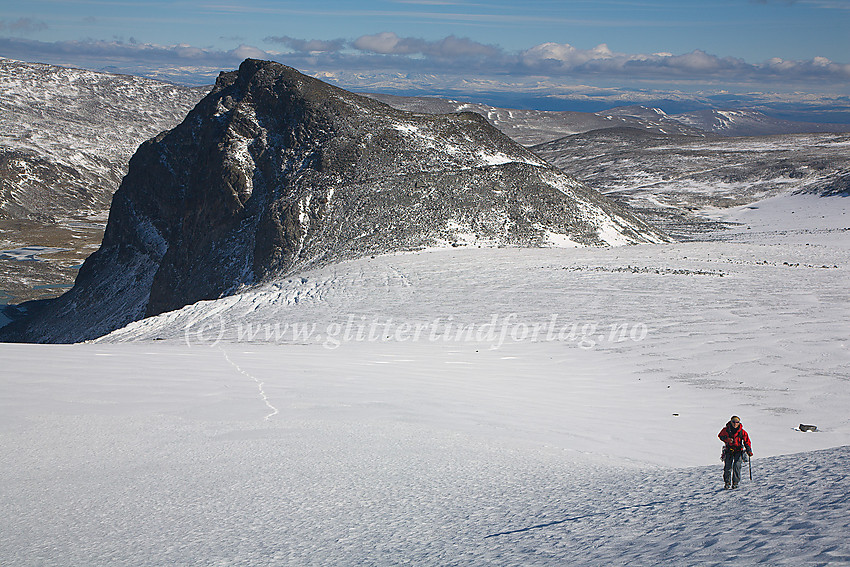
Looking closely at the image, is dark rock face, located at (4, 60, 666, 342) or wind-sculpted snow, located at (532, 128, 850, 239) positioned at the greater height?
wind-sculpted snow, located at (532, 128, 850, 239)

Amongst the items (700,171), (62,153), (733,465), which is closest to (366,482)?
(733,465)

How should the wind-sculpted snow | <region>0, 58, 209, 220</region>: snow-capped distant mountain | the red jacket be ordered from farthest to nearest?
<region>0, 58, 209, 220</region>: snow-capped distant mountain → the wind-sculpted snow → the red jacket

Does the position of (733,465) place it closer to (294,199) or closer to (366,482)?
(366,482)

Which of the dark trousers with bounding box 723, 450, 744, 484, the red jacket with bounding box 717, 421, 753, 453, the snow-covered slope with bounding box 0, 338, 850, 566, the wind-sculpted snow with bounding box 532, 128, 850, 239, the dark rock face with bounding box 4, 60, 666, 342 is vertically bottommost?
the snow-covered slope with bounding box 0, 338, 850, 566

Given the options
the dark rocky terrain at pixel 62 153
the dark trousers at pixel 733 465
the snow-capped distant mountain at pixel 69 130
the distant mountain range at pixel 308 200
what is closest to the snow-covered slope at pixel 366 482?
the dark trousers at pixel 733 465

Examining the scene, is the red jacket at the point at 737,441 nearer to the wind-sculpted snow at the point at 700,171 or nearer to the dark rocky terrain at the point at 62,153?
the wind-sculpted snow at the point at 700,171

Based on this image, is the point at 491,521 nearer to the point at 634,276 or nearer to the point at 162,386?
the point at 162,386

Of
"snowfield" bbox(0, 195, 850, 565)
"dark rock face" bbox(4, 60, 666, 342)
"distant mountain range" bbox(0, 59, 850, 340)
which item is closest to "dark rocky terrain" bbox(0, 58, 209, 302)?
"distant mountain range" bbox(0, 59, 850, 340)

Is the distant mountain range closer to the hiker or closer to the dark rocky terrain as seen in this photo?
the dark rocky terrain
